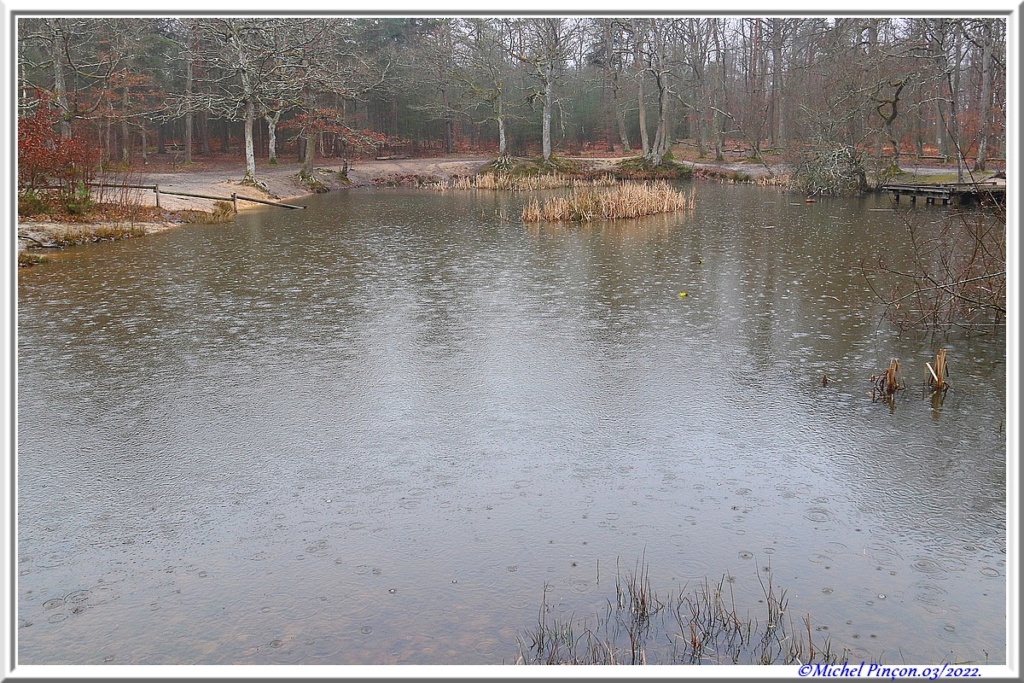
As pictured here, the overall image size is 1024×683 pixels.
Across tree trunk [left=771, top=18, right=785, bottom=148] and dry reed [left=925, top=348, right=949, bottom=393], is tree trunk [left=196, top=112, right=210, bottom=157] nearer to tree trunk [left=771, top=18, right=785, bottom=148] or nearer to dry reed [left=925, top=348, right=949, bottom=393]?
tree trunk [left=771, top=18, right=785, bottom=148]

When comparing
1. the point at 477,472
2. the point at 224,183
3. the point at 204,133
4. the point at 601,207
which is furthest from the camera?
the point at 204,133

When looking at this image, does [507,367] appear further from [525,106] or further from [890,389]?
[525,106]

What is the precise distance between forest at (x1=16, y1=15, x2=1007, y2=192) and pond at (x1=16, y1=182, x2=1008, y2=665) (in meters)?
9.42

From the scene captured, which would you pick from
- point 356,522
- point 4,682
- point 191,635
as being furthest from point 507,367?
point 4,682

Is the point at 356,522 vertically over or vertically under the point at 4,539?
under

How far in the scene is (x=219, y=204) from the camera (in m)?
19.3

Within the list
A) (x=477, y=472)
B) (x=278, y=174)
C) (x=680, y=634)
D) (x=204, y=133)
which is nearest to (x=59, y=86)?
(x=278, y=174)

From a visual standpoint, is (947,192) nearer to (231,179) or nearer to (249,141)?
(249,141)

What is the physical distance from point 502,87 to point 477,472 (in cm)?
3121

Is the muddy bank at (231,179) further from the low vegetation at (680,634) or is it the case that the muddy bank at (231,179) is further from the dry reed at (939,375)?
the low vegetation at (680,634)

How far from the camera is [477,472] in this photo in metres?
5.10

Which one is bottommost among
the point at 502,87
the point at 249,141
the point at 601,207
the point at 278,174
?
the point at 601,207

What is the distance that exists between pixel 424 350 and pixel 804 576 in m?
4.46

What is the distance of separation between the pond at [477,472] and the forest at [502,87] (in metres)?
9.42
